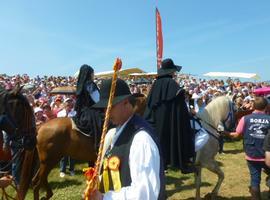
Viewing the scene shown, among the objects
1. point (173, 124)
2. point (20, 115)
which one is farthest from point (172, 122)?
point (20, 115)

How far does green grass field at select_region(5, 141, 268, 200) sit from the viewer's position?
289 inches

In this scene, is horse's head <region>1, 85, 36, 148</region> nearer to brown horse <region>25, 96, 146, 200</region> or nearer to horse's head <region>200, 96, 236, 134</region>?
brown horse <region>25, 96, 146, 200</region>

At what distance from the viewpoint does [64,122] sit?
7.18m

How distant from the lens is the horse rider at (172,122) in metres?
6.12

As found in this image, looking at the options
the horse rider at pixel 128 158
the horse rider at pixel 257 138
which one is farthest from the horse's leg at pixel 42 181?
the horse rider at pixel 128 158

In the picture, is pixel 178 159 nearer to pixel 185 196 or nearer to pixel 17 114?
pixel 185 196

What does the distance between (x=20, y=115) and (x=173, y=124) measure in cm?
256

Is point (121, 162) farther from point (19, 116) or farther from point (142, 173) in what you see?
point (19, 116)

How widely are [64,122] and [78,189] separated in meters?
1.61

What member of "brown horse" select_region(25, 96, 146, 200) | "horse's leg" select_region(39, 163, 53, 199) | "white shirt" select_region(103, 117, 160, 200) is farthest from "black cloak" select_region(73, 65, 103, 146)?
"white shirt" select_region(103, 117, 160, 200)

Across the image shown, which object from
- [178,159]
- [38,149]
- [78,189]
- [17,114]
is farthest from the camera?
[78,189]

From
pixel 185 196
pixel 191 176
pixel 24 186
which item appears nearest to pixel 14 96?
pixel 24 186

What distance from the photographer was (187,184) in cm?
823

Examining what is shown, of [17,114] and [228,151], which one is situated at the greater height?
[17,114]
